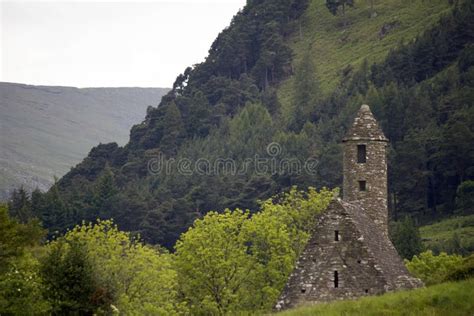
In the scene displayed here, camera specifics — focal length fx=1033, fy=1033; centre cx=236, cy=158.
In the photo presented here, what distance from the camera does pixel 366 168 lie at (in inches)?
1714

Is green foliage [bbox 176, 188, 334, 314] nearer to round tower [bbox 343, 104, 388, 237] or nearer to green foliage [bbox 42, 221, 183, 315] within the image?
green foliage [bbox 42, 221, 183, 315]

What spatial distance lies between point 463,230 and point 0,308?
63925 mm

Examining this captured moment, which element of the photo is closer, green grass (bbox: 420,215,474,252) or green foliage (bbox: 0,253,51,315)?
green foliage (bbox: 0,253,51,315)

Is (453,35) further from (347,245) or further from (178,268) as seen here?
(347,245)

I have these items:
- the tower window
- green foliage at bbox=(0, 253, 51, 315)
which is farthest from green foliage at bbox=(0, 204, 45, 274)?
the tower window

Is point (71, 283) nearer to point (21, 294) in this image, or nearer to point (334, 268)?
point (21, 294)

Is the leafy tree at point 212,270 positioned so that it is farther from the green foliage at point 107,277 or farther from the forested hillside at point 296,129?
the forested hillside at point 296,129

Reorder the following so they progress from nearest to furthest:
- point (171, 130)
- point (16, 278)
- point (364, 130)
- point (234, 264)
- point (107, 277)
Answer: point (16, 278)
point (364, 130)
point (107, 277)
point (234, 264)
point (171, 130)

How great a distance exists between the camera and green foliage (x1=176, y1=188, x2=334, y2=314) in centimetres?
5381

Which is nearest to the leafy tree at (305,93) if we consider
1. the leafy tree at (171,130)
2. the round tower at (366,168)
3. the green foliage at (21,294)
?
the leafy tree at (171,130)

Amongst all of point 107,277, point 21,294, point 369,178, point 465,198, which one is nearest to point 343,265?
point 369,178

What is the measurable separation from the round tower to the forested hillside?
203 ft

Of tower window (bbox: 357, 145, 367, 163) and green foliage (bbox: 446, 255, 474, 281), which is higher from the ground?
tower window (bbox: 357, 145, 367, 163)

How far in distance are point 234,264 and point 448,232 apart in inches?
1744
